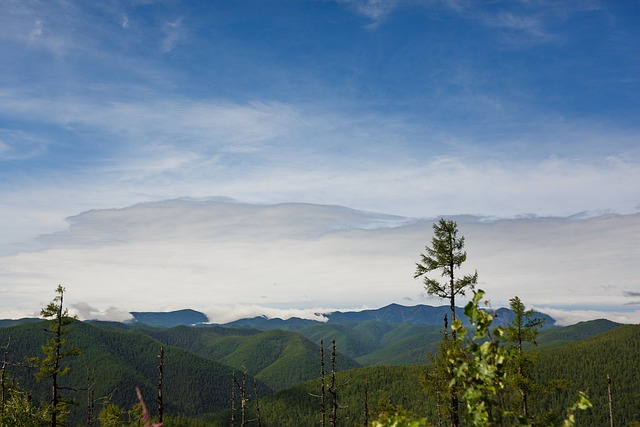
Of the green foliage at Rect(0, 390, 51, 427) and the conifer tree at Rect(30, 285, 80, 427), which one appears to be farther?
the conifer tree at Rect(30, 285, 80, 427)

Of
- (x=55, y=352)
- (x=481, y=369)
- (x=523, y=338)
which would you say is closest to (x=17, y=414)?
(x=55, y=352)

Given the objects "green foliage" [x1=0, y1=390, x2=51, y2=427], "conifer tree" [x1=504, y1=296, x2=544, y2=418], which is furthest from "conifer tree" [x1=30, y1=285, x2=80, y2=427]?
"conifer tree" [x1=504, y1=296, x2=544, y2=418]

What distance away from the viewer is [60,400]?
43750 millimetres

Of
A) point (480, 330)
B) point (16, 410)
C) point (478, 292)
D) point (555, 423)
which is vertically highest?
point (478, 292)

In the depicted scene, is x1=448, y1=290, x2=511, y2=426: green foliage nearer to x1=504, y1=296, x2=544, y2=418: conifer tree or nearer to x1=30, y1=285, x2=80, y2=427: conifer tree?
x1=504, y1=296, x2=544, y2=418: conifer tree

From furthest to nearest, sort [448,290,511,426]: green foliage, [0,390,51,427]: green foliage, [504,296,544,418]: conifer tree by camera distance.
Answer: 1. [504,296,544,418]: conifer tree
2. [0,390,51,427]: green foliage
3. [448,290,511,426]: green foliage

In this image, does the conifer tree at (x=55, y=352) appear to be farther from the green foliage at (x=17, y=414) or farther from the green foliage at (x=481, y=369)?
the green foliage at (x=481, y=369)

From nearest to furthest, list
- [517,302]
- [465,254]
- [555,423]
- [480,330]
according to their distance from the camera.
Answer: [480,330] < [555,423] < [465,254] < [517,302]

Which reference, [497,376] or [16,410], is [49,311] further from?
[497,376]

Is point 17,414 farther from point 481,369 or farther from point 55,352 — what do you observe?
point 481,369

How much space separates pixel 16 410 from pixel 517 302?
37.9 m

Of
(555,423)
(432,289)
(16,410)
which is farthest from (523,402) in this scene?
(555,423)

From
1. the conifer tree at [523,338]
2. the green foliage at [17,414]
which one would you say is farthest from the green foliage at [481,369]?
the conifer tree at [523,338]

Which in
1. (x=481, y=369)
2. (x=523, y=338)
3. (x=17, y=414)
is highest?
(x=481, y=369)
